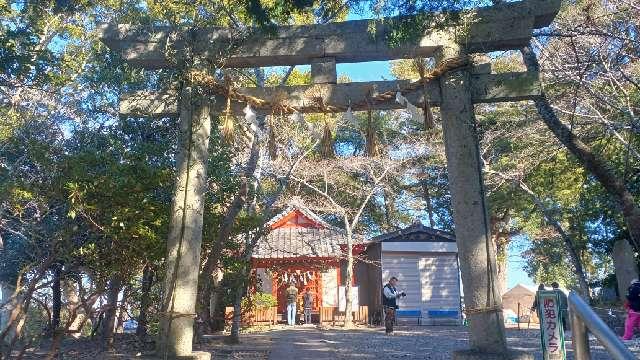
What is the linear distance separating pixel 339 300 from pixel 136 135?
13829mm

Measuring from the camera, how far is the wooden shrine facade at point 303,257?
810 inches

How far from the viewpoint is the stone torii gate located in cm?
570

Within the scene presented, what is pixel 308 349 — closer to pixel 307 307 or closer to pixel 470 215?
pixel 470 215

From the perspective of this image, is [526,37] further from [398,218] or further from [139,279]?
[398,218]

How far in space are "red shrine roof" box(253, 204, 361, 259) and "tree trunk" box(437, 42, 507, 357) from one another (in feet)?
46.5

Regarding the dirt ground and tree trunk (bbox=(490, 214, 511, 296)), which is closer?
the dirt ground

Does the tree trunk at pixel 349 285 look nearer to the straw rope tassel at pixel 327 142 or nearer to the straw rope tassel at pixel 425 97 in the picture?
the straw rope tassel at pixel 327 142

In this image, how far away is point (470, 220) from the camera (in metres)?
5.79

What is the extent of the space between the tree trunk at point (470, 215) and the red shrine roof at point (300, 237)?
1419 centimetres

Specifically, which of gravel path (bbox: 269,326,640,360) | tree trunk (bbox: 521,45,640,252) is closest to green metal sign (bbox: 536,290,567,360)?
tree trunk (bbox: 521,45,640,252)

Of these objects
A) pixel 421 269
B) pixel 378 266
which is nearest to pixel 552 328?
pixel 378 266

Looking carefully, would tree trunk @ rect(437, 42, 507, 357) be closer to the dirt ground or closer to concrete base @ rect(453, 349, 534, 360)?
concrete base @ rect(453, 349, 534, 360)

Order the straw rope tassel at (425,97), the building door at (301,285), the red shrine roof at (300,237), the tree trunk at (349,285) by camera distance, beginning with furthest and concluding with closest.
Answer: the building door at (301,285) < the red shrine roof at (300,237) < the tree trunk at (349,285) < the straw rope tassel at (425,97)

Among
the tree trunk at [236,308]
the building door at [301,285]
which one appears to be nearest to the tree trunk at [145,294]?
the tree trunk at [236,308]
